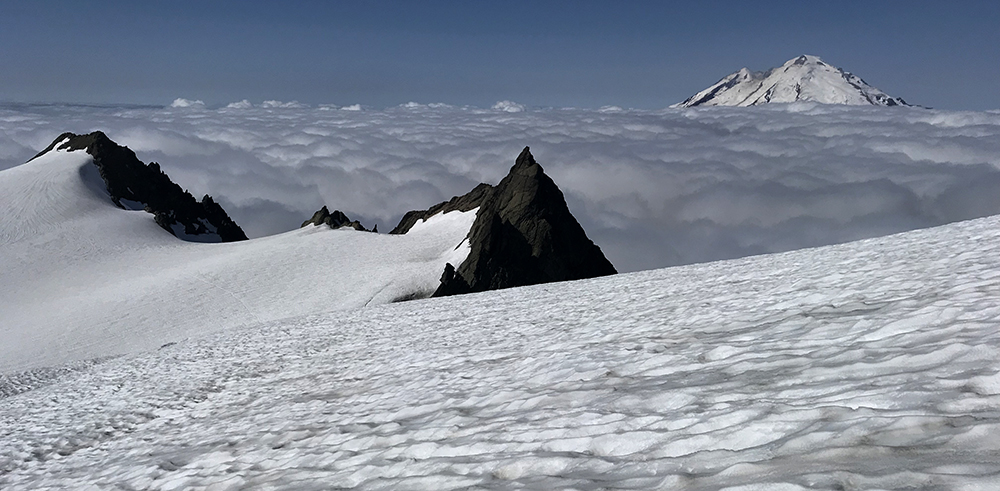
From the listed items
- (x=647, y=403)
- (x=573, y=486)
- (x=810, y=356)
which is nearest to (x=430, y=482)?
(x=573, y=486)

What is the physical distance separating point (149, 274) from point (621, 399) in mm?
60815

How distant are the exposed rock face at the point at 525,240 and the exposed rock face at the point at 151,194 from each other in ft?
167

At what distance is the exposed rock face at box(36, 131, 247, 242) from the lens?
92688 millimetres

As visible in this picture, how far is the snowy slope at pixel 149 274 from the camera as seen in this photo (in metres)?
42.3

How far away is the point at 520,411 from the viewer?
7996 millimetres

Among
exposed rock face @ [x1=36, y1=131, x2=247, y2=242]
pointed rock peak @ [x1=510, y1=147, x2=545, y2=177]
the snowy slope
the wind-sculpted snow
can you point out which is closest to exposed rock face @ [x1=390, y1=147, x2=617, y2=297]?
pointed rock peak @ [x1=510, y1=147, x2=545, y2=177]

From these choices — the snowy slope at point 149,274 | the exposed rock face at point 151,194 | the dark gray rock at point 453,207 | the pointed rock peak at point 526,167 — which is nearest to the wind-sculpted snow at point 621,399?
the snowy slope at point 149,274

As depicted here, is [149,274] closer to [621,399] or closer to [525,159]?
[525,159]

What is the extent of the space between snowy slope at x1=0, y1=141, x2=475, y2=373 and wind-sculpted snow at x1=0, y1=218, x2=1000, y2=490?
26.9 m

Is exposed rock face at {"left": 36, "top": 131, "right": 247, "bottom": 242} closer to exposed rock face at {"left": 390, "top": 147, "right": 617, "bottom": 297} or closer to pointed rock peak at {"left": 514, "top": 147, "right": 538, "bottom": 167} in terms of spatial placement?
exposed rock face at {"left": 390, "top": 147, "right": 617, "bottom": 297}

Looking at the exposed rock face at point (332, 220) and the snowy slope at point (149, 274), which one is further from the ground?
the exposed rock face at point (332, 220)

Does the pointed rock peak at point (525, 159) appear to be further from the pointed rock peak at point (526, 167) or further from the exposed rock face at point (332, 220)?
the exposed rock face at point (332, 220)

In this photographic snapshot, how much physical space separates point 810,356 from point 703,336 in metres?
2.53

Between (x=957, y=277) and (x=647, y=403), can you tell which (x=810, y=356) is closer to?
(x=647, y=403)
